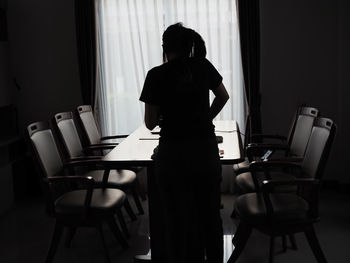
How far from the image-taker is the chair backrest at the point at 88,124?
3737 mm

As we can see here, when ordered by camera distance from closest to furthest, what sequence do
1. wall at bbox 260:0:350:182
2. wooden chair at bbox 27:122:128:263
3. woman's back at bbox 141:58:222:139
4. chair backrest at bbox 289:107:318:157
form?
1. woman's back at bbox 141:58:222:139
2. wooden chair at bbox 27:122:128:263
3. chair backrest at bbox 289:107:318:157
4. wall at bbox 260:0:350:182

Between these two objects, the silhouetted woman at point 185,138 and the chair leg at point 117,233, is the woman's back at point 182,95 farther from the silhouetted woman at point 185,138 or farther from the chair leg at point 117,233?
the chair leg at point 117,233

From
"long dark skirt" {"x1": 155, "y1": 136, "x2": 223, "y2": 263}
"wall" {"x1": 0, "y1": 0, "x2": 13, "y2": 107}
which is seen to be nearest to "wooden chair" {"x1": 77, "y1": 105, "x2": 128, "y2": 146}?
"wall" {"x1": 0, "y1": 0, "x2": 13, "y2": 107}

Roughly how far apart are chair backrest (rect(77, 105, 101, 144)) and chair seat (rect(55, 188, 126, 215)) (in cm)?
82

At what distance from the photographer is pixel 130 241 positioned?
3338mm

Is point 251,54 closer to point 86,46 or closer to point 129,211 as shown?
point 86,46

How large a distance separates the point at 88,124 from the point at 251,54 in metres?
1.56

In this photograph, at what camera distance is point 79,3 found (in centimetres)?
426

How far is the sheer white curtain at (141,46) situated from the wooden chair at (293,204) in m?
1.62

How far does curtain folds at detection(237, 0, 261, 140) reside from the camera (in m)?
4.11

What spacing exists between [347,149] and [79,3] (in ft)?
9.13

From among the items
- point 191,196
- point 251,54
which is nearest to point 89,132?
point 251,54

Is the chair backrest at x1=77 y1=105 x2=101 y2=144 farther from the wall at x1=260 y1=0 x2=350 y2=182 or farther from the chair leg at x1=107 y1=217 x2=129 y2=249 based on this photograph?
the wall at x1=260 y1=0 x2=350 y2=182

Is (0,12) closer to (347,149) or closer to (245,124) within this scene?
(245,124)
